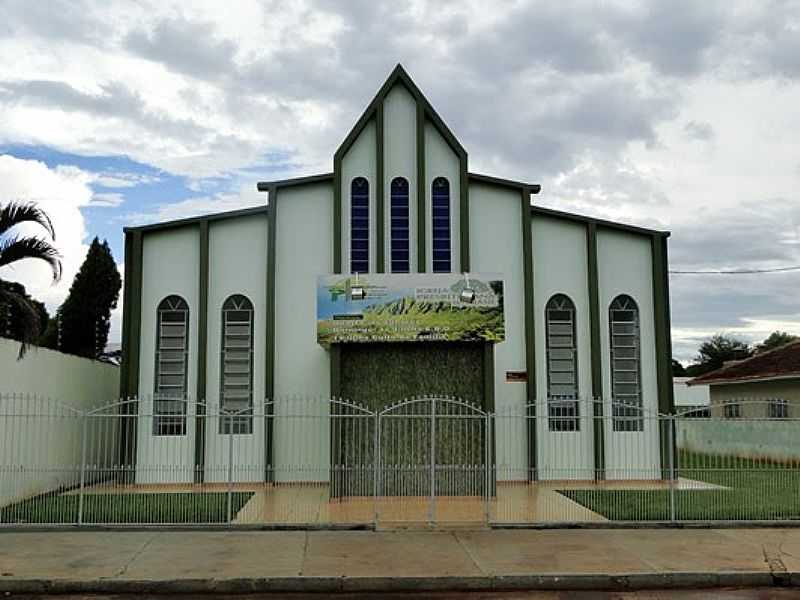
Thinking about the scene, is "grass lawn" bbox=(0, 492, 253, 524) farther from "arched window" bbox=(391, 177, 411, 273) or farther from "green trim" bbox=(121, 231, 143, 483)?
"arched window" bbox=(391, 177, 411, 273)

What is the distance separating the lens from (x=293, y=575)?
420 inches

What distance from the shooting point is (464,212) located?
20938 mm

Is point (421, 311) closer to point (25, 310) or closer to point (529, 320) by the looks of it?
point (529, 320)

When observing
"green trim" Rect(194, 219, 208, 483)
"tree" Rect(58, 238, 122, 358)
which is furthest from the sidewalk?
"tree" Rect(58, 238, 122, 358)

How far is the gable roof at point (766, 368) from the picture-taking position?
2824 cm

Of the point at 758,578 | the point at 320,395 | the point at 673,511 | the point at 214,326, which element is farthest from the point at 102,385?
the point at 758,578

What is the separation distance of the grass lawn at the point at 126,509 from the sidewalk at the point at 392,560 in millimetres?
810

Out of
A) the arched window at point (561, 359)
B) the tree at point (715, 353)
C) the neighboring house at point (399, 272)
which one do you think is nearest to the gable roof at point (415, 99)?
the neighboring house at point (399, 272)

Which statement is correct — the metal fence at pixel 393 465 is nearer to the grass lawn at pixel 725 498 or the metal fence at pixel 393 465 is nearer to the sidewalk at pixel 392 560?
the grass lawn at pixel 725 498

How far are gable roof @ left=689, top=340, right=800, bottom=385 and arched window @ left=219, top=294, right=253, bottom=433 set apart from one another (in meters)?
15.9

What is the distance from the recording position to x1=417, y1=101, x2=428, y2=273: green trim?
2061 cm

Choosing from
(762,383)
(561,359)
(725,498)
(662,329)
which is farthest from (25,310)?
(762,383)

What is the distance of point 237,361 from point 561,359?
7.27 m

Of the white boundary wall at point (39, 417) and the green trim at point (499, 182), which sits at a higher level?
the green trim at point (499, 182)
